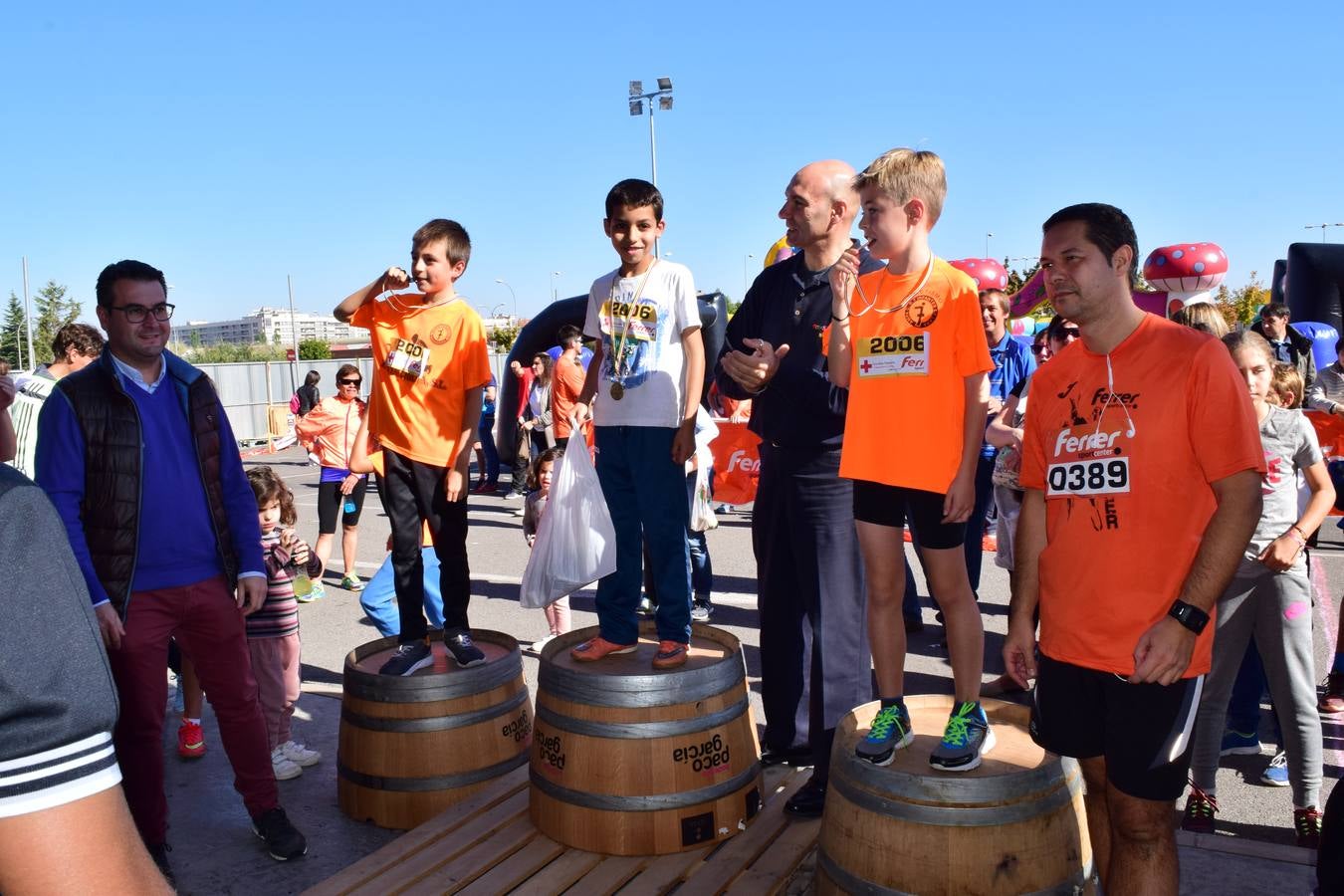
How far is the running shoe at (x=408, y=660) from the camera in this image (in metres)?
4.21

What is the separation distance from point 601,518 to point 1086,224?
218 centimetres

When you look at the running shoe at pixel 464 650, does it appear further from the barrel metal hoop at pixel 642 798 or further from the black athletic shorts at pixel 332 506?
the black athletic shorts at pixel 332 506

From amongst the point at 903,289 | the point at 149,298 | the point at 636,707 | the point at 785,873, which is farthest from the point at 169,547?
the point at 903,289

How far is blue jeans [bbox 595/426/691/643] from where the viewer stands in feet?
12.8

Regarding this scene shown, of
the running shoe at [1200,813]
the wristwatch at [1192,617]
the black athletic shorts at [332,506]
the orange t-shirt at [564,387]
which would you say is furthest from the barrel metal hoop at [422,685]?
the orange t-shirt at [564,387]

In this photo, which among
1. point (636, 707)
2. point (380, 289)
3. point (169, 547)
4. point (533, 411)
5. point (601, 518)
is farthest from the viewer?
point (533, 411)

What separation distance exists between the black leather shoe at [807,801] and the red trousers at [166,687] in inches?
81.8

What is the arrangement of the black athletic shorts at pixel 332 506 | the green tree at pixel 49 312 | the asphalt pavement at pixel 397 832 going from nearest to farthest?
1. the asphalt pavement at pixel 397 832
2. the black athletic shorts at pixel 332 506
3. the green tree at pixel 49 312

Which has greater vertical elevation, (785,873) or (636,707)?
(636,707)

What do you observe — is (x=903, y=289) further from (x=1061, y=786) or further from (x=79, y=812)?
(x=79, y=812)

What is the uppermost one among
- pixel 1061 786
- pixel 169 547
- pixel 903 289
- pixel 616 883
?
pixel 903 289

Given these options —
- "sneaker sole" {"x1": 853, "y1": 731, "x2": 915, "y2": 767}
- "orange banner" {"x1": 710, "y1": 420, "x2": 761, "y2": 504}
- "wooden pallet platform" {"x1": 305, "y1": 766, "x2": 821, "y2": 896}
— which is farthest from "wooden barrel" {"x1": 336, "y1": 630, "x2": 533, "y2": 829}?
"orange banner" {"x1": 710, "y1": 420, "x2": 761, "y2": 504}

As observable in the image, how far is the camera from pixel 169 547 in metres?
3.73

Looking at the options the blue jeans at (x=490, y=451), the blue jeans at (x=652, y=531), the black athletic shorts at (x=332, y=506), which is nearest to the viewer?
the blue jeans at (x=652, y=531)
